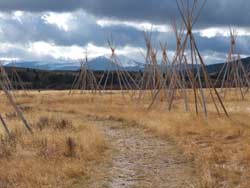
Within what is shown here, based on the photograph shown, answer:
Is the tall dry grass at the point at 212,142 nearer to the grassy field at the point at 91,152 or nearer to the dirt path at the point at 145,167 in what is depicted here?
the grassy field at the point at 91,152

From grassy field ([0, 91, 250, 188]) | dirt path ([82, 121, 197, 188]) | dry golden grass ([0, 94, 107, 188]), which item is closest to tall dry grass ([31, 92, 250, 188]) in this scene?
grassy field ([0, 91, 250, 188])

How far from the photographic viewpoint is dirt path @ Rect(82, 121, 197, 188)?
7805 millimetres

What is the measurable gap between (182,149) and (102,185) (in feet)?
12.4

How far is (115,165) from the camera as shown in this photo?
9328 mm

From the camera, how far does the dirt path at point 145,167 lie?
7805 mm

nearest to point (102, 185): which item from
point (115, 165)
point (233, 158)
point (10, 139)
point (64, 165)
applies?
point (64, 165)

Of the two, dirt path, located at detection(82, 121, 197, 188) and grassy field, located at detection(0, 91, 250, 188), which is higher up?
grassy field, located at detection(0, 91, 250, 188)

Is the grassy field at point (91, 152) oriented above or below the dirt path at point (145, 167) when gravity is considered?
above

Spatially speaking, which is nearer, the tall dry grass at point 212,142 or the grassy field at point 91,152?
the grassy field at point 91,152

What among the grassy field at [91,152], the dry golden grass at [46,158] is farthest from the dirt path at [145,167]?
the dry golden grass at [46,158]

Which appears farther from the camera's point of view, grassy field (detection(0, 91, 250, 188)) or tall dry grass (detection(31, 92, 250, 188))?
tall dry grass (detection(31, 92, 250, 188))

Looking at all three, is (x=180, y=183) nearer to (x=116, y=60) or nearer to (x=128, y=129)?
(x=128, y=129)

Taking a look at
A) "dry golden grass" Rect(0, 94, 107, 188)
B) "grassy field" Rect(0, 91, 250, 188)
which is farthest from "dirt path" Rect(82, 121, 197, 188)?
"dry golden grass" Rect(0, 94, 107, 188)

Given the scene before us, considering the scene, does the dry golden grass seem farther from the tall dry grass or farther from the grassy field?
the tall dry grass
